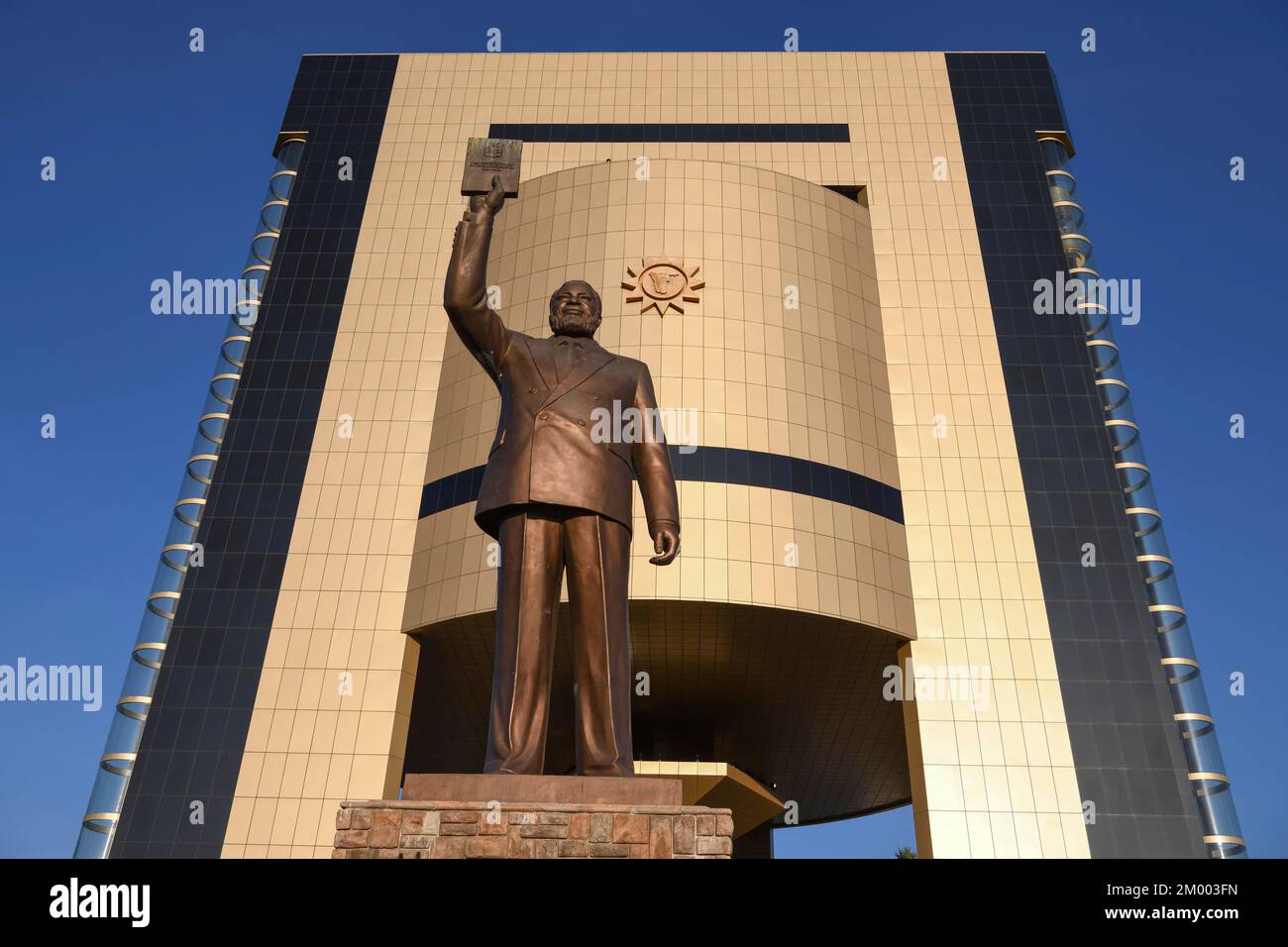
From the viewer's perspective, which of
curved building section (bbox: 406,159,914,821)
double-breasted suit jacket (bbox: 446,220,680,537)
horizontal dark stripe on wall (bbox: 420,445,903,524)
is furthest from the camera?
horizontal dark stripe on wall (bbox: 420,445,903,524)

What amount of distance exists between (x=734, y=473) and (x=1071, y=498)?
970 centimetres

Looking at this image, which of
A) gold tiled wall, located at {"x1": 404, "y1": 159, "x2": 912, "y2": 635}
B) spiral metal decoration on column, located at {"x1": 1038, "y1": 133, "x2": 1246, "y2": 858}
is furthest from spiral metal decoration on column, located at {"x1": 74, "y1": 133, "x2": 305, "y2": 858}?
spiral metal decoration on column, located at {"x1": 1038, "y1": 133, "x2": 1246, "y2": 858}

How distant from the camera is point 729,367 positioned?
26.6m

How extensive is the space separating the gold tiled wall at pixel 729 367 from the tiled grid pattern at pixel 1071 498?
415 centimetres

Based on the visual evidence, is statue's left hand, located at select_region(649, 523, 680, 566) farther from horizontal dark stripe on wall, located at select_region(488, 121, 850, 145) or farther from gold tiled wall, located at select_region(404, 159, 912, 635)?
horizontal dark stripe on wall, located at select_region(488, 121, 850, 145)

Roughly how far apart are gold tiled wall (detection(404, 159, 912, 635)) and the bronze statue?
48.9ft

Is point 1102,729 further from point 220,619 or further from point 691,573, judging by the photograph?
point 220,619

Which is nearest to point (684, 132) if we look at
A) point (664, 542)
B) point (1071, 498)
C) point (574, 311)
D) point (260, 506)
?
point (1071, 498)

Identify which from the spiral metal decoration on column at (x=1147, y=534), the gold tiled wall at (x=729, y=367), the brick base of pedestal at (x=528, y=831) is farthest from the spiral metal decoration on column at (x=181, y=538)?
the spiral metal decoration on column at (x=1147, y=534)

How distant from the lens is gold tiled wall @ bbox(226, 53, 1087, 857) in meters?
23.5

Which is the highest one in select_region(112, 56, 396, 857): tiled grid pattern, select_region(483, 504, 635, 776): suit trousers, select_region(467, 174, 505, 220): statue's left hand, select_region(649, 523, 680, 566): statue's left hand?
select_region(112, 56, 396, 857): tiled grid pattern

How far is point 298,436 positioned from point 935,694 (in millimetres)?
18997
